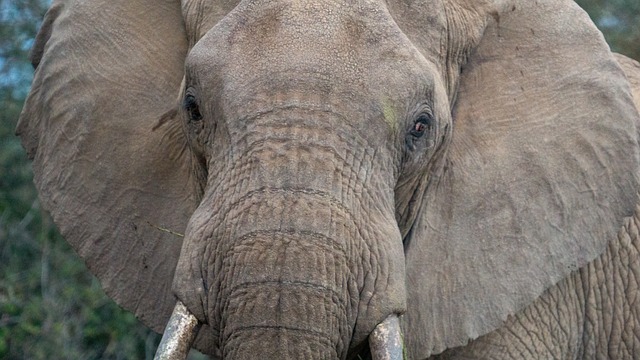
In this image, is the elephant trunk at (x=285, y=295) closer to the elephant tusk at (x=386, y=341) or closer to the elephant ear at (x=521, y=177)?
the elephant tusk at (x=386, y=341)

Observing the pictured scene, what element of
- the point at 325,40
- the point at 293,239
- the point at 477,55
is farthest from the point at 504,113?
the point at 293,239

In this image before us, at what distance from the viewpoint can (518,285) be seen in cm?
393

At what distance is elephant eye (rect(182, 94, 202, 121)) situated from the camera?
146 inches

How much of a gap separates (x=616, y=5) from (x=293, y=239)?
506 centimetres

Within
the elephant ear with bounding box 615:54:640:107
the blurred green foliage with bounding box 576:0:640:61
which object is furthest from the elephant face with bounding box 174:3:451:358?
the blurred green foliage with bounding box 576:0:640:61

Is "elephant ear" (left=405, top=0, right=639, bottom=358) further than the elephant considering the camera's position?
Yes

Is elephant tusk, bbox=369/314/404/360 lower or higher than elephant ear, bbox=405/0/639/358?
higher

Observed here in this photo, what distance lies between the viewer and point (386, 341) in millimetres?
3314

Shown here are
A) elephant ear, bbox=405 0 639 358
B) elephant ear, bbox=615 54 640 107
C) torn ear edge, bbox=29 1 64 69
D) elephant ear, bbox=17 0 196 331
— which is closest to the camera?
elephant ear, bbox=405 0 639 358

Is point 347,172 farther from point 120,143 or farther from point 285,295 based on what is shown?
point 120,143

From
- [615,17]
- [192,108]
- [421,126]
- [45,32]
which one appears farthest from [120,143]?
[615,17]

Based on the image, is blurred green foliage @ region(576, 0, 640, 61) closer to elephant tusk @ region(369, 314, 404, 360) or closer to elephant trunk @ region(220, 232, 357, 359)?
elephant tusk @ region(369, 314, 404, 360)

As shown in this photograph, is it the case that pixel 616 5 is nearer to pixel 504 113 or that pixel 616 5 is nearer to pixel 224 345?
pixel 504 113

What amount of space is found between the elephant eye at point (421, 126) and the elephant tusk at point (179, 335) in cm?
71
